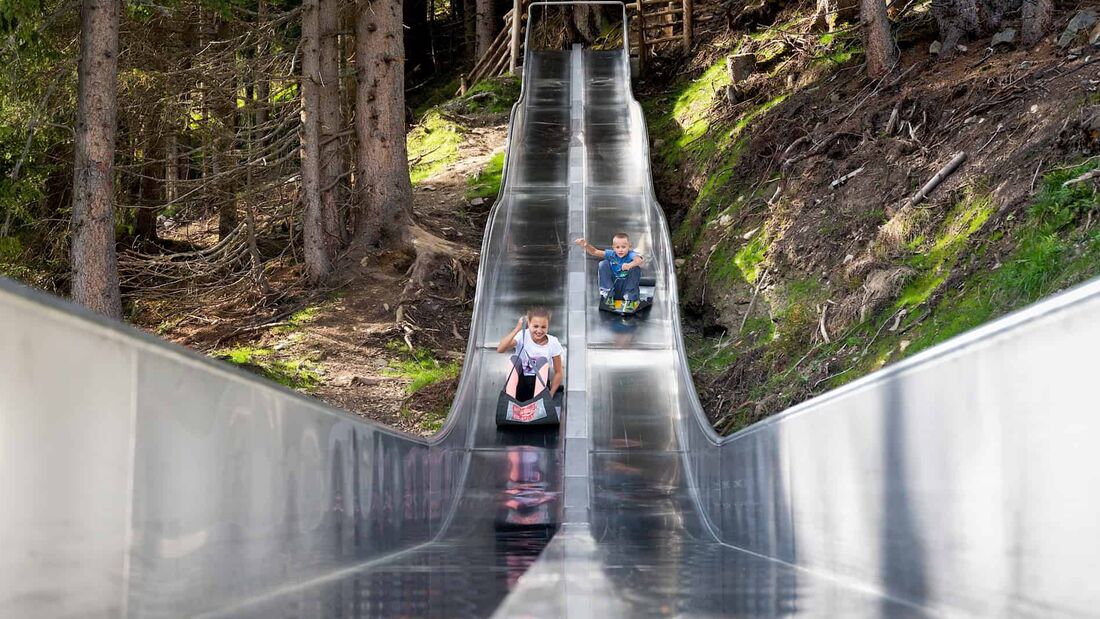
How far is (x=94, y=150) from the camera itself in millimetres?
10883

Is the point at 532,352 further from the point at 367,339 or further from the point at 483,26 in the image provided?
the point at 483,26

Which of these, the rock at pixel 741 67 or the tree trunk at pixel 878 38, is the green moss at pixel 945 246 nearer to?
the tree trunk at pixel 878 38

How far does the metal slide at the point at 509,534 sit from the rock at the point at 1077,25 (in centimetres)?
651

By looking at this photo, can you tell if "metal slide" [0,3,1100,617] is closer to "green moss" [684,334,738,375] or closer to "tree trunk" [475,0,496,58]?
"green moss" [684,334,738,375]

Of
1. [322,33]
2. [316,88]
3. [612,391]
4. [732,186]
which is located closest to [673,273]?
[612,391]

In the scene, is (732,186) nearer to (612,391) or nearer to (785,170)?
(785,170)

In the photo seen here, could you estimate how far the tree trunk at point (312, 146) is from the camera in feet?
50.7

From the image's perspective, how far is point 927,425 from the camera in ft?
11.0

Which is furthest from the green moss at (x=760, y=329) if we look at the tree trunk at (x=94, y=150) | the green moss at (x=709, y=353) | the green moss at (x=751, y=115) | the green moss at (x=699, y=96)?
the green moss at (x=699, y=96)

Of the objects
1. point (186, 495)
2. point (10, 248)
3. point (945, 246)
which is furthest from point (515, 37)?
point (186, 495)

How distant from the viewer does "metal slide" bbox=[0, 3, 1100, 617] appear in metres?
2.46

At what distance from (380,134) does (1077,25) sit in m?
9.95

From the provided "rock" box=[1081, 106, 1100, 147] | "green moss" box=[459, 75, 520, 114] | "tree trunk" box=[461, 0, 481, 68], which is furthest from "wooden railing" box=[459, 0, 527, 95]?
"rock" box=[1081, 106, 1100, 147]

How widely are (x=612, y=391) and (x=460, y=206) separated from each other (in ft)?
28.3
